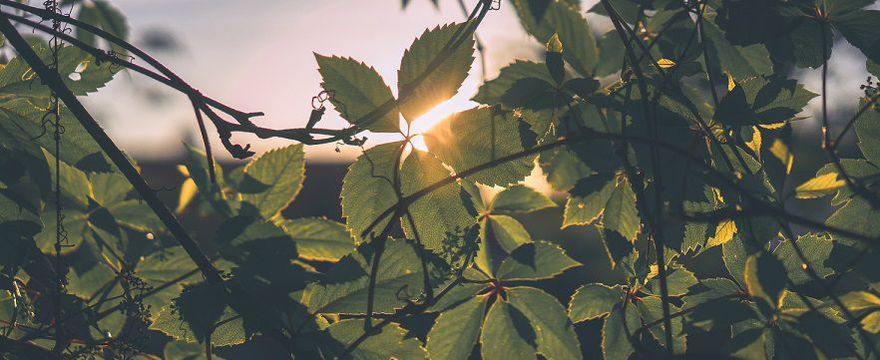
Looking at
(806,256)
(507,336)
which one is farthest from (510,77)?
(806,256)

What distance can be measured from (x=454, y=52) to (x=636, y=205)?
1.13 ft

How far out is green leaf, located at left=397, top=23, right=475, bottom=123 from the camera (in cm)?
98

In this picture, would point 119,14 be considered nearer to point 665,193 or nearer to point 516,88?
point 516,88

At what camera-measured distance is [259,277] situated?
1.01m

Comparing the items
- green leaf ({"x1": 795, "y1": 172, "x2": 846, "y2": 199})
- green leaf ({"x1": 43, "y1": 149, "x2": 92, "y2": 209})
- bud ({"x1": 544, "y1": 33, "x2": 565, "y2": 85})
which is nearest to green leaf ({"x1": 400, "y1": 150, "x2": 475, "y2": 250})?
bud ({"x1": 544, "y1": 33, "x2": 565, "y2": 85})

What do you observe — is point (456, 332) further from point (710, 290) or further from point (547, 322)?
point (710, 290)

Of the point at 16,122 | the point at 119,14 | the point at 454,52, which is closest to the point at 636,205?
the point at 454,52

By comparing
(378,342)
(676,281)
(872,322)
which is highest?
(378,342)

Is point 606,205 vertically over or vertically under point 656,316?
over

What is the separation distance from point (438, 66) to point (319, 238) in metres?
0.34

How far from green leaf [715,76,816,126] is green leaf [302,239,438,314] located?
0.46m

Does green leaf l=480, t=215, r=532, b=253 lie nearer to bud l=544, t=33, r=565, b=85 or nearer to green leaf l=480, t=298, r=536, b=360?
green leaf l=480, t=298, r=536, b=360

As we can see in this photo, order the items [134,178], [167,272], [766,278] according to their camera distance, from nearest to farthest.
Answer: [766,278]
[134,178]
[167,272]

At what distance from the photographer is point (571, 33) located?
1.12 metres
